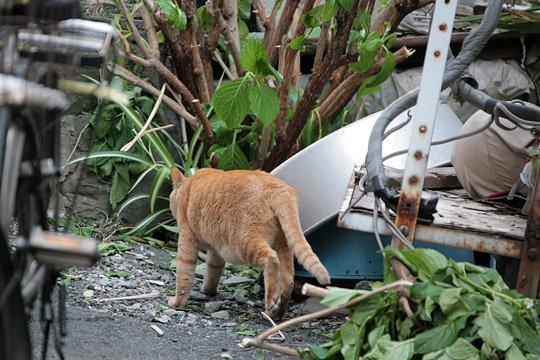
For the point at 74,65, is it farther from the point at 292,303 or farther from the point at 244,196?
the point at 292,303

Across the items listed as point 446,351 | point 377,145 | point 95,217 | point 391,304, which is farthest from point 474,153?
point 95,217

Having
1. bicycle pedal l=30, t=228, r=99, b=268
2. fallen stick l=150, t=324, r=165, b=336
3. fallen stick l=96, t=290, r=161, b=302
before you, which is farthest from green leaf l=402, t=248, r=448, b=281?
fallen stick l=96, t=290, r=161, b=302

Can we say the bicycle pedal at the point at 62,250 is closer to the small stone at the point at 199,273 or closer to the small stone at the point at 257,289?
the small stone at the point at 257,289

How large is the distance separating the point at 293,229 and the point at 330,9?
4.83ft

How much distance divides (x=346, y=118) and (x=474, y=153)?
292 cm

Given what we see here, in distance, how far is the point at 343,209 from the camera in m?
3.81

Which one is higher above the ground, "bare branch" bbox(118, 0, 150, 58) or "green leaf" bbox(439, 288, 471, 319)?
"bare branch" bbox(118, 0, 150, 58)

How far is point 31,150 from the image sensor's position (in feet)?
7.16

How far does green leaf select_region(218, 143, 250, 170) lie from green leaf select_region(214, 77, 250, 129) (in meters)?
0.60

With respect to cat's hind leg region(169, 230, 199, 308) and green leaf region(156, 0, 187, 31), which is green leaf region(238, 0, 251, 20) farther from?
cat's hind leg region(169, 230, 199, 308)

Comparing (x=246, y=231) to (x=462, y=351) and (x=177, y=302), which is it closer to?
(x=177, y=302)

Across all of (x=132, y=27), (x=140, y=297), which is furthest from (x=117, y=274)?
(x=132, y=27)

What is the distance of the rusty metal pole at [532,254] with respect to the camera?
11.1 ft

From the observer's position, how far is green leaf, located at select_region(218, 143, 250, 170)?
6.32m
